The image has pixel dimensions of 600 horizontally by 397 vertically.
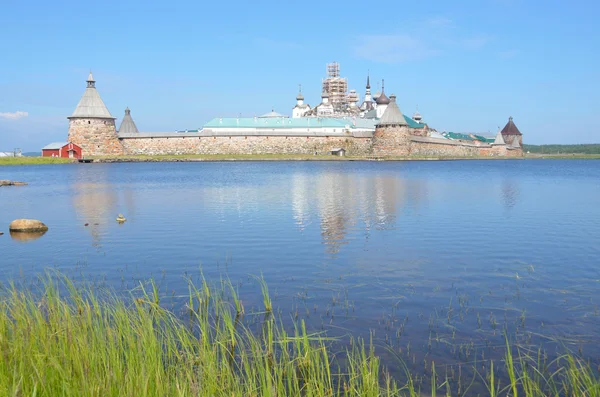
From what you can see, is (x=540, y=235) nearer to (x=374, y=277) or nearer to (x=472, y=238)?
(x=472, y=238)

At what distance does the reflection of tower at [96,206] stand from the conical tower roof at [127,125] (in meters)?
40.1

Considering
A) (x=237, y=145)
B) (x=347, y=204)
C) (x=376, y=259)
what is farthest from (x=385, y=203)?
(x=237, y=145)

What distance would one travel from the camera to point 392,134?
63.2 metres

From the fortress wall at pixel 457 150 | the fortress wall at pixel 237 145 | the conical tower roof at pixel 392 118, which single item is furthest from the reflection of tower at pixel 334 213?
the fortress wall at pixel 457 150

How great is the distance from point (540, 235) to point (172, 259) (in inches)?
322

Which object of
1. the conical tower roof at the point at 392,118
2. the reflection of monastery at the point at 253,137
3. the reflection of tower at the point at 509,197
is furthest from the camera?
the conical tower roof at the point at 392,118

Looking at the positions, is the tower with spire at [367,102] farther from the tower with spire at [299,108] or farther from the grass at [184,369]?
the grass at [184,369]

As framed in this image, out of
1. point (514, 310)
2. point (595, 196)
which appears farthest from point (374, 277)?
point (595, 196)

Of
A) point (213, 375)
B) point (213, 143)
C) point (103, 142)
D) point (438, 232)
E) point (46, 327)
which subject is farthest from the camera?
point (213, 143)

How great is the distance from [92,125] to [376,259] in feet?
176

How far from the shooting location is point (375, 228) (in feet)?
45.9

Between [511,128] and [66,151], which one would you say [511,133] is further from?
[66,151]

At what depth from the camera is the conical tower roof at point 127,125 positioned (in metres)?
66.2

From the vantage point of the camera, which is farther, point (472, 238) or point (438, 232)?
point (438, 232)
